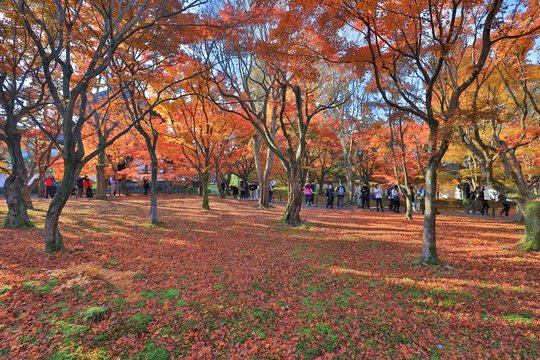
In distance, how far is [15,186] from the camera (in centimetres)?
834

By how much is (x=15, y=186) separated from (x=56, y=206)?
3542mm

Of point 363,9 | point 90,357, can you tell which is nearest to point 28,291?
point 90,357

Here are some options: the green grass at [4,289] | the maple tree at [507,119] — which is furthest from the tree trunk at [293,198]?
the green grass at [4,289]

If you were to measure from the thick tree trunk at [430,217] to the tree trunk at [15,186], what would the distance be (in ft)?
34.6

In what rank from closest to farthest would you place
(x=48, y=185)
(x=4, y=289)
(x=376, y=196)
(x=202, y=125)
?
(x=4, y=289) → (x=202, y=125) → (x=376, y=196) → (x=48, y=185)

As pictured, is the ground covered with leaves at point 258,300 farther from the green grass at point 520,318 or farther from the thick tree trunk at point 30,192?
the thick tree trunk at point 30,192

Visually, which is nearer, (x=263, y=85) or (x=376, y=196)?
(x=263, y=85)

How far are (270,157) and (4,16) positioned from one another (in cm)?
1115

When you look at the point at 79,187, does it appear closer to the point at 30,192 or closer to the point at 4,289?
the point at 30,192

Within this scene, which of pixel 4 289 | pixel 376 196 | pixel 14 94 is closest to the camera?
pixel 4 289

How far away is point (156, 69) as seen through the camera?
9.32 meters

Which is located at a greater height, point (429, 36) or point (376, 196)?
point (429, 36)

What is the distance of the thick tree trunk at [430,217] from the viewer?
20.4 ft

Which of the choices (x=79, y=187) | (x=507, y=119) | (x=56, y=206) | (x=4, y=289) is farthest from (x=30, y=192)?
(x=507, y=119)
